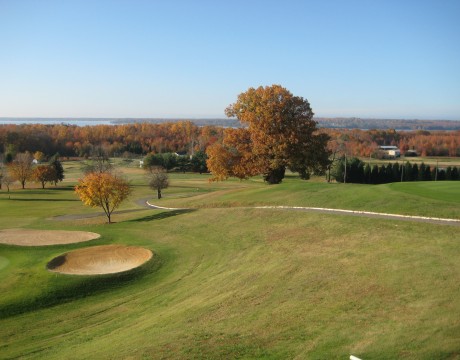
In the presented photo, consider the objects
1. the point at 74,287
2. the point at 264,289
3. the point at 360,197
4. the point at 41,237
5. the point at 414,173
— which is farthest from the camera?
the point at 414,173

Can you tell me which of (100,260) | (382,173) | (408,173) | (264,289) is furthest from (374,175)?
(264,289)

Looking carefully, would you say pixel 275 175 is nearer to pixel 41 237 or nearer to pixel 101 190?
pixel 101 190

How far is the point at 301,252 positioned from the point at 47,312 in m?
12.0

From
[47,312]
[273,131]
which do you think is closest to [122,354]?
[47,312]

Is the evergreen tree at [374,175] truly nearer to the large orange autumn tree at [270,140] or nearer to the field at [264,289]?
the large orange autumn tree at [270,140]

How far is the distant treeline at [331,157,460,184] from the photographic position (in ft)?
243

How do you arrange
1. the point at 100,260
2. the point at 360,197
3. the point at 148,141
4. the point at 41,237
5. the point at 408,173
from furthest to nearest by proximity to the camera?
1. the point at 148,141
2. the point at 408,173
3. the point at 41,237
4. the point at 360,197
5. the point at 100,260

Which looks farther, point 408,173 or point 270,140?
point 408,173

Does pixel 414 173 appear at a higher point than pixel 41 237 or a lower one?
higher

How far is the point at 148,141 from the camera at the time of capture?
164 m

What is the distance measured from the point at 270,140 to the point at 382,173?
36.8 metres

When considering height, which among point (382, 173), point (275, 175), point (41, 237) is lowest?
point (41, 237)

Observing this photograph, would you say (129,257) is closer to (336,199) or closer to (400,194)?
(336,199)

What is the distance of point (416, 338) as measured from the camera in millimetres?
12352
